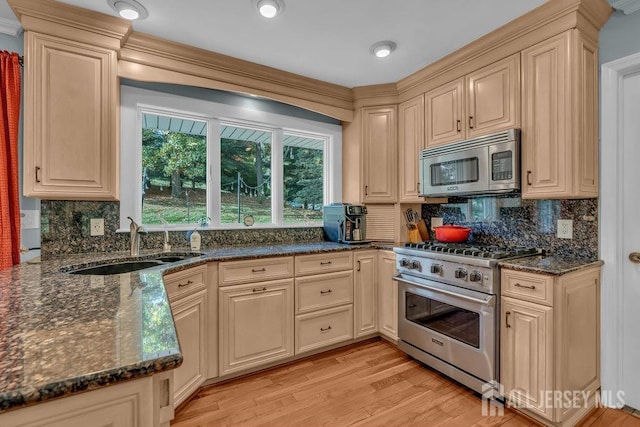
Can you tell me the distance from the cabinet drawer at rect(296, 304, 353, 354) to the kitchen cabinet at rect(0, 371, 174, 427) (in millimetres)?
1883

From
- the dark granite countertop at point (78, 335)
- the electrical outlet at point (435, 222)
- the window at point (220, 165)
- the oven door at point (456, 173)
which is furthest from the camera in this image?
the electrical outlet at point (435, 222)

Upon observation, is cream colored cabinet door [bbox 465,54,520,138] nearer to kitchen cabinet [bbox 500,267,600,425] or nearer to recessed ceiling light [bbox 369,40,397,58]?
recessed ceiling light [bbox 369,40,397,58]

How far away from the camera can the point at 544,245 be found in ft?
7.59

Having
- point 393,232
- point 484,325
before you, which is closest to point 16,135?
point 393,232

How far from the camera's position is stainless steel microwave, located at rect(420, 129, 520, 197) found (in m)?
2.17

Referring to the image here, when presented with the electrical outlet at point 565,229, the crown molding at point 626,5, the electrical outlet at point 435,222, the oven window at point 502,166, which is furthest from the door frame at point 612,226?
the electrical outlet at point 435,222

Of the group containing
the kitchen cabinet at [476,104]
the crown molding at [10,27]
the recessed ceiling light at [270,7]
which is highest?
the recessed ceiling light at [270,7]

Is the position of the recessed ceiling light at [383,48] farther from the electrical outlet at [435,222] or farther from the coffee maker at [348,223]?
the electrical outlet at [435,222]

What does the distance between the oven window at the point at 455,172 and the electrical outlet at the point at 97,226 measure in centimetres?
269

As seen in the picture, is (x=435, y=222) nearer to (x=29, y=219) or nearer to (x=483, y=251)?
(x=483, y=251)

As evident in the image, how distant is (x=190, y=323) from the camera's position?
6.59ft

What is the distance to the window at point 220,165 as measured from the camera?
254 cm

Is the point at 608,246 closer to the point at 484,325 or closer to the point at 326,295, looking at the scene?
the point at 484,325

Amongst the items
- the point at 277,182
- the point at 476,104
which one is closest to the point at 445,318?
the point at 476,104
